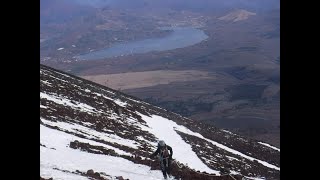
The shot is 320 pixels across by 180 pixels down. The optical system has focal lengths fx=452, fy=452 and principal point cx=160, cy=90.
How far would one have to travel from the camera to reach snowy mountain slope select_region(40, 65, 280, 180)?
19.4 m

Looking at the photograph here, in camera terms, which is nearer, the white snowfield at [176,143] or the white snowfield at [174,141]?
the white snowfield at [174,141]

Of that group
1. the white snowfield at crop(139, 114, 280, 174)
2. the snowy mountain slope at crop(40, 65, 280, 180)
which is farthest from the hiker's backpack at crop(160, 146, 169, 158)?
the white snowfield at crop(139, 114, 280, 174)

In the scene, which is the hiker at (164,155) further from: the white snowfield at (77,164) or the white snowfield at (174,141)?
the white snowfield at (174,141)

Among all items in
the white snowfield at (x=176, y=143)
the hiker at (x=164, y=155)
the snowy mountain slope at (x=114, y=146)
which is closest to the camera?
A: the hiker at (x=164, y=155)

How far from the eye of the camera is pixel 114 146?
26.8 metres

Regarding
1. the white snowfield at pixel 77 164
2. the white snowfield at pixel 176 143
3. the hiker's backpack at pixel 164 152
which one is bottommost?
the white snowfield at pixel 176 143

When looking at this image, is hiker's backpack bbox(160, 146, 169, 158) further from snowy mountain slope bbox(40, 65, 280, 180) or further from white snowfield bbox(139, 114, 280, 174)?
white snowfield bbox(139, 114, 280, 174)

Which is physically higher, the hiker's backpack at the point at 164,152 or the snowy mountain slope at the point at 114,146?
the hiker's backpack at the point at 164,152

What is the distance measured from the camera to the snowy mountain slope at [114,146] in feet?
63.6

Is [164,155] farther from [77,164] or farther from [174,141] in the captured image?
[174,141]

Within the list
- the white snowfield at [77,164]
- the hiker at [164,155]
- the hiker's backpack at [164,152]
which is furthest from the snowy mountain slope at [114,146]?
the hiker's backpack at [164,152]
